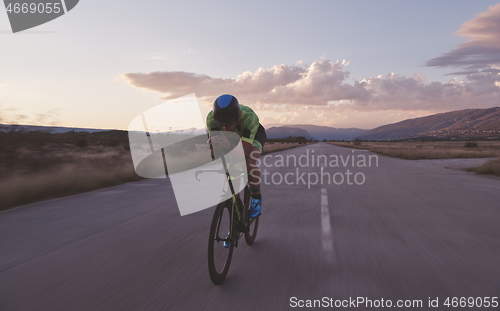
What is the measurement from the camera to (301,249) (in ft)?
14.3

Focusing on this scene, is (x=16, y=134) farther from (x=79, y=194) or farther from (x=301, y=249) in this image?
(x=301, y=249)

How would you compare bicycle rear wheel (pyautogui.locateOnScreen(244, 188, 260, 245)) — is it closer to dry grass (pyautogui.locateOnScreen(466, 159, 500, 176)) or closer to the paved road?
the paved road

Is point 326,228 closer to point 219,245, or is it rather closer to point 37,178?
point 219,245

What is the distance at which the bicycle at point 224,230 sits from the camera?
316 centimetres

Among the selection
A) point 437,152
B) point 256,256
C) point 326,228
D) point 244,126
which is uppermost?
point 244,126

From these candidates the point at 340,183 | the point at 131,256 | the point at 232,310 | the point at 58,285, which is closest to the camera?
the point at 232,310

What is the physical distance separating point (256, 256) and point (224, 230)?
2.76ft

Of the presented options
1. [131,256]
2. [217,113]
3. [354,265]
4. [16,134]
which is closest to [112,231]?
[131,256]

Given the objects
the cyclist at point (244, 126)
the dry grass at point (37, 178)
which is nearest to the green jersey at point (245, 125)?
the cyclist at point (244, 126)

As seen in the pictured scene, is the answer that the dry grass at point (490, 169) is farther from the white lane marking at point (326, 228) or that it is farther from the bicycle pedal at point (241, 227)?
the bicycle pedal at point (241, 227)

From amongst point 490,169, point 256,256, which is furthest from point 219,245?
point 490,169

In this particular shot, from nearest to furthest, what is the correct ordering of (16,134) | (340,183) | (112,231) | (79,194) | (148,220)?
1. (112,231)
2. (148,220)
3. (79,194)
4. (340,183)
5. (16,134)

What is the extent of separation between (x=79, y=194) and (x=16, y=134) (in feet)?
25.0

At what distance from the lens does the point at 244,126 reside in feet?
12.4
